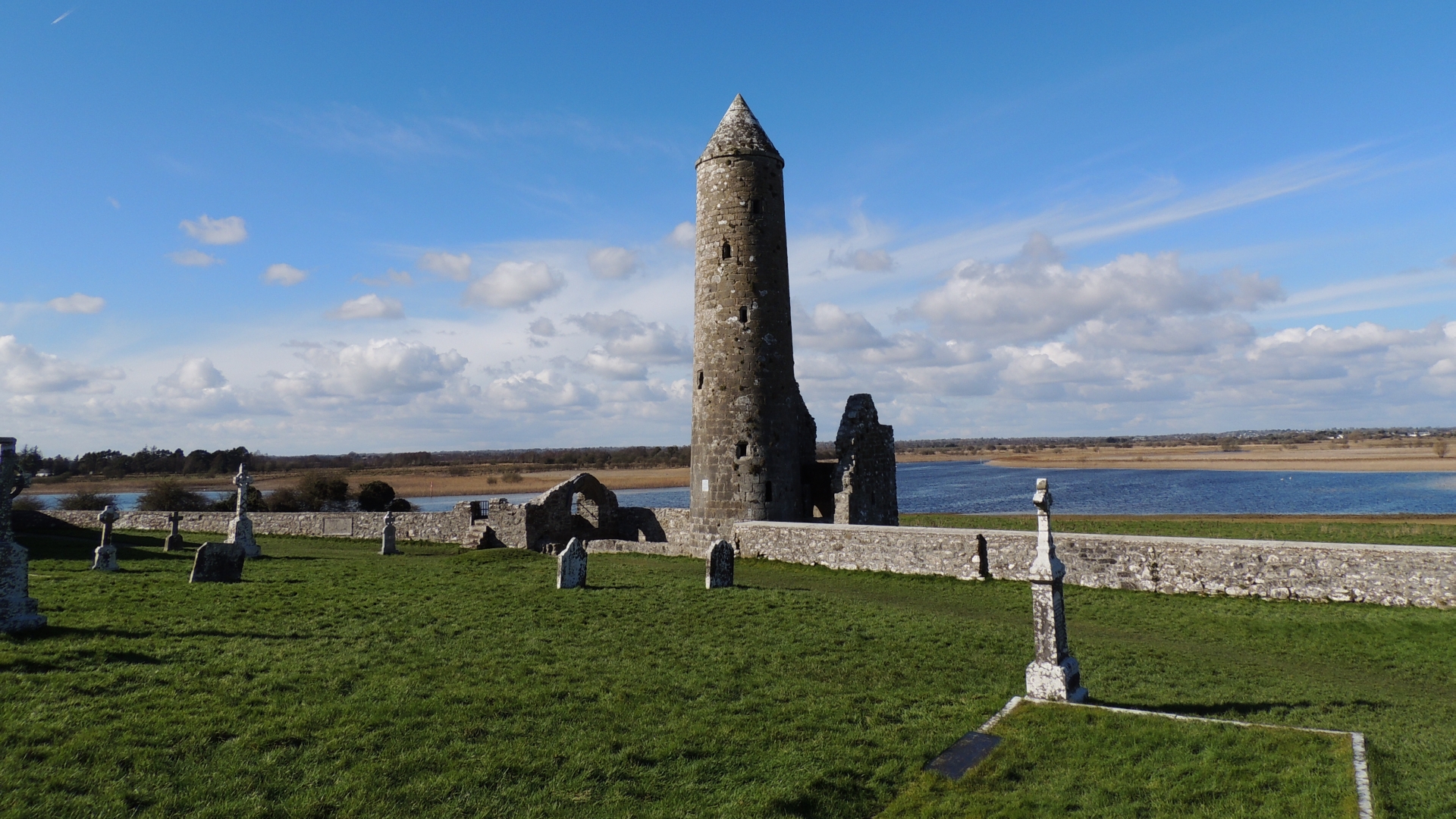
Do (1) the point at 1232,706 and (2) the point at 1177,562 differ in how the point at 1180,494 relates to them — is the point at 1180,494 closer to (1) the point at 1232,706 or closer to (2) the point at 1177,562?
(2) the point at 1177,562

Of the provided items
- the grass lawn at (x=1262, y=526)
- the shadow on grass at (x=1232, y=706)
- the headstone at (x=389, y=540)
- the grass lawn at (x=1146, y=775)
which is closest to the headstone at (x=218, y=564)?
the headstone at (x=389, y=540)

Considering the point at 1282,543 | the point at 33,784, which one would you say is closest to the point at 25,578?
the point at 33,784

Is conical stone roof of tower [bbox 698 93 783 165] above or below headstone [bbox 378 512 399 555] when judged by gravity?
above

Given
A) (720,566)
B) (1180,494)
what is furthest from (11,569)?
(1180,494)

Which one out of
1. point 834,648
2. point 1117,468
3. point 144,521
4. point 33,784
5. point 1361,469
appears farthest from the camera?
point 1117,468

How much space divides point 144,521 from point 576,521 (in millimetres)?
17060

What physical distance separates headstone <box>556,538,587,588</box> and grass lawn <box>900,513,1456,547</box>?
10.8m

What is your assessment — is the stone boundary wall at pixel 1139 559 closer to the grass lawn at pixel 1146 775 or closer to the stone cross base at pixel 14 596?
the grass lawn at pixel 1146 775

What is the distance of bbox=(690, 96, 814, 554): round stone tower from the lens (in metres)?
21.5

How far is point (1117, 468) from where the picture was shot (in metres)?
107

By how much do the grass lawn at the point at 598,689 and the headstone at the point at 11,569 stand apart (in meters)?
0.30

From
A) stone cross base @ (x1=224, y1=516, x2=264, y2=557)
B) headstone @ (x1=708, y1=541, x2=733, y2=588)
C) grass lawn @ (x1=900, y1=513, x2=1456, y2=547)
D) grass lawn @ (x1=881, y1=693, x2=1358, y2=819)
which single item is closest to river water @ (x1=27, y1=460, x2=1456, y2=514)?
grass lawn @ (x1=900, y1=513, x2=1456, y2=547)

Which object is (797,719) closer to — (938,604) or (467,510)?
(938,604)

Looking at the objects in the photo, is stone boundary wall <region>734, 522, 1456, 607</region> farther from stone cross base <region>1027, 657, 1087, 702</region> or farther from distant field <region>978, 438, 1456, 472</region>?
distant field <region>978, 438, 1456, 472</region>
